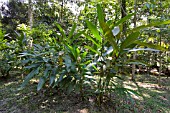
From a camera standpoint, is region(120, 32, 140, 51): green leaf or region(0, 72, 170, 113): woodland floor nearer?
region(120, 32, 140, 51): green leaf

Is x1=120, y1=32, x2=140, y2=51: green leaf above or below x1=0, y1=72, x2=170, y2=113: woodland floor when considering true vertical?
above

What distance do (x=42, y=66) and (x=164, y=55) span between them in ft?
15.0

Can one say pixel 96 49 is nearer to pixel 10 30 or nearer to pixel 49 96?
pixel 49 96

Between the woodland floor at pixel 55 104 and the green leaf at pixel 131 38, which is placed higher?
the green leaf at pixel 131 38

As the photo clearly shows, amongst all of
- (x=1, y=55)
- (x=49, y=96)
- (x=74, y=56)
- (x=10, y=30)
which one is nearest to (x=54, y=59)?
(x=74, y=56)

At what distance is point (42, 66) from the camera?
212 cm

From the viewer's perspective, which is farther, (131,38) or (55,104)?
(55,104)

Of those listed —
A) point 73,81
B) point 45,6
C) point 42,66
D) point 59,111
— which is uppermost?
point 45,6

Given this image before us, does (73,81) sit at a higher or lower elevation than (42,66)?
lower

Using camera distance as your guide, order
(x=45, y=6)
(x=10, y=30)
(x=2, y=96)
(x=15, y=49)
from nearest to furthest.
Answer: (x=2, y=96) → (x=15, y=49) → (x=45, y=6) → (x=10, y=30)

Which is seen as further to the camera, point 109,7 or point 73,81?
point 109,7

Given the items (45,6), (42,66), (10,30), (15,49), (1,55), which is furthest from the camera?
(10,30)

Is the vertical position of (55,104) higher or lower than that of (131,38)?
lower

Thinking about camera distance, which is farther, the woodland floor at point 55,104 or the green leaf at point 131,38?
the woodland floor at point 55,104
